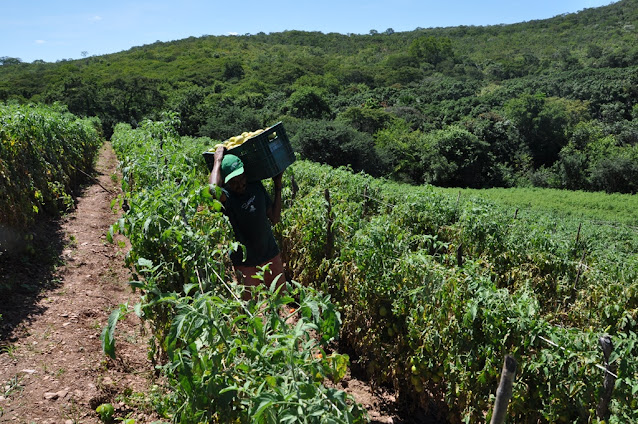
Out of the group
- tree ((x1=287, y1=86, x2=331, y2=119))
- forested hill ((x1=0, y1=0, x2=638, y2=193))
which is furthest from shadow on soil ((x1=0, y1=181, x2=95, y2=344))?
tree ((x1=287, y1=86, x2=331, y2=119))

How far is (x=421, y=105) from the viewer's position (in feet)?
175

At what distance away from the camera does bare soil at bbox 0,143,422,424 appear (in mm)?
3307

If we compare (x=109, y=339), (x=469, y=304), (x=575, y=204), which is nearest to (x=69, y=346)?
(x=109, y=339)

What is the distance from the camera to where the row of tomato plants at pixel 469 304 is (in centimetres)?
284

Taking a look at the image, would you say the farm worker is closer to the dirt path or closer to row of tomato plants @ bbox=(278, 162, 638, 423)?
the dirt path

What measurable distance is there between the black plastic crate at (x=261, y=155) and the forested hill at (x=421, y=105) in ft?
94.4

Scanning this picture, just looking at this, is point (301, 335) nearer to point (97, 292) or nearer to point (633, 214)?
point (97, 292)

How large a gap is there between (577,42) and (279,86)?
6239 cm

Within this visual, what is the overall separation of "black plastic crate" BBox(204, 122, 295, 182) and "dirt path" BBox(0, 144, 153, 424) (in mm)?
1163

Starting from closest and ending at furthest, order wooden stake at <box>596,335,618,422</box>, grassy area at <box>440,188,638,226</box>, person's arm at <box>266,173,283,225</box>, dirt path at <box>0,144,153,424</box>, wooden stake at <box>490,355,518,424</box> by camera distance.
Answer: wooden stake at <box>490,355,518,424</box>
wooden stake at <box>596,335,618,422</box>
dirt path at <box>0,144,153,424</box>
person's arm at <box>266,173,283,225</box>
grassy area at <box>440,188,638,226</box>

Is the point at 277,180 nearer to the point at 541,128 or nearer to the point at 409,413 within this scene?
the point at 409,413

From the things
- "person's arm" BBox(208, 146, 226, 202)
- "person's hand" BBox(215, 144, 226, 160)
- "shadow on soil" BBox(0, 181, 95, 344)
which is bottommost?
"shadow on soil" BBox(0, 181, 95, 344)

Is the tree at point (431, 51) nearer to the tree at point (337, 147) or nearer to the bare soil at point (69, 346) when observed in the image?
the tree at point (337, 147)

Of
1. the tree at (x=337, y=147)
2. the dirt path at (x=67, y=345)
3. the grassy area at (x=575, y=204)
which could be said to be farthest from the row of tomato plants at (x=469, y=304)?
the tree at (x=337, y=147)
